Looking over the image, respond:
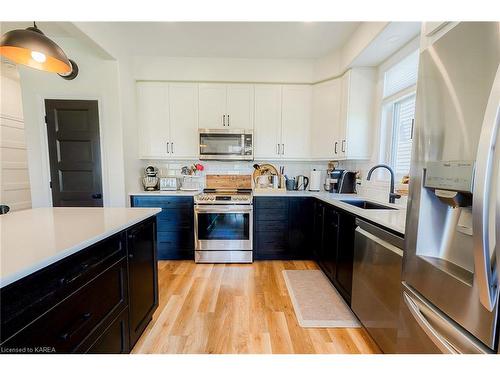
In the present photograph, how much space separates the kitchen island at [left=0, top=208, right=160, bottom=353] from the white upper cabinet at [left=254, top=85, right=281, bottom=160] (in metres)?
1.96

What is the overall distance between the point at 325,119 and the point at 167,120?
2180mm

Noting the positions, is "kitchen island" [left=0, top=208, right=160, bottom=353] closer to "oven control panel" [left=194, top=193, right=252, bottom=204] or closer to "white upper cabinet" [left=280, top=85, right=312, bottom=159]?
"oven control panel" [left=194, top=193, right=252, bottom=204]

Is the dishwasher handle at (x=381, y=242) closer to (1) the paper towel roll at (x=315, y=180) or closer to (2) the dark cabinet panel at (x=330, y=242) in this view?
(2) the dark cabinet panel at (x=330, y=242)

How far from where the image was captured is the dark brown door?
8.64 feet

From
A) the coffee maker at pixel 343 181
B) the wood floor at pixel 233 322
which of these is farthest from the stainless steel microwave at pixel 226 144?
the wood floor at pixel 233 322

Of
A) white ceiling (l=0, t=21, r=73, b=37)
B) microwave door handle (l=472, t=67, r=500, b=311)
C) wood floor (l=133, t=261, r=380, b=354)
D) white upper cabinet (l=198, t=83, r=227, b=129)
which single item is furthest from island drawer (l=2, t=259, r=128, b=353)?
white ceiling (l=0, t=21, r=73, b=37)

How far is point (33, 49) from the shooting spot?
3.89ft

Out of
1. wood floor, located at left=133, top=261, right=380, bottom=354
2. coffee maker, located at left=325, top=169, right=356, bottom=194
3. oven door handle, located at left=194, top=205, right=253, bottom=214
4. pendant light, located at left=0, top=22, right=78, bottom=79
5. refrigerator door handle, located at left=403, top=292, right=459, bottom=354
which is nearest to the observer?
refrigerator door handle, located at left=403, top=292, right=459, bottom=354

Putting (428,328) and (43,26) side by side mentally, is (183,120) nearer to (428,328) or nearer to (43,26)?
(43,26)

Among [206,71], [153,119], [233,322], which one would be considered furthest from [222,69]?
[233,322]

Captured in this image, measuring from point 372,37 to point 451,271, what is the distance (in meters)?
2.16

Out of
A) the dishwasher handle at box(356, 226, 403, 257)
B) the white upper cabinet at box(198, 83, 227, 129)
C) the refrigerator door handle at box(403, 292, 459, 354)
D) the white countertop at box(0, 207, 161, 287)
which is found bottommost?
the refrigerator door handle at box(403, 292, 459, 354)

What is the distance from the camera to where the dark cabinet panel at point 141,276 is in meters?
1.35
